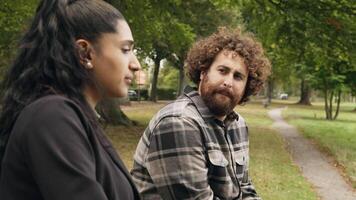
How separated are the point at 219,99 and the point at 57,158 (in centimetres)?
205

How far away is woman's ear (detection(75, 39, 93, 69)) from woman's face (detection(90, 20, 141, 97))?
13mm

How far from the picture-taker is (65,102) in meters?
1.65

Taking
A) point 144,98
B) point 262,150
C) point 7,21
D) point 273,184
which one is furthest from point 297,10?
point 144,98

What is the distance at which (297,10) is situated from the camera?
564 inches

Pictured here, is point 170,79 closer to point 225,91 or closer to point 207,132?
point 225,91

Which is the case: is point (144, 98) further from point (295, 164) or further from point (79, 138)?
point (79, 138)

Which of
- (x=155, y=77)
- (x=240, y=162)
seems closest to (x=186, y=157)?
(x=240, y=162)

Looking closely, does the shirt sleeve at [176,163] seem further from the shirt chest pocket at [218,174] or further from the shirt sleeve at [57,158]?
the shirt sleeve at [57,158]

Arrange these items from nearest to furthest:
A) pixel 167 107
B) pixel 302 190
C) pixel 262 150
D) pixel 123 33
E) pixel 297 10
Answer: pixel 123 33, pixel 167 107, pixel 302 190, pixel 297 10, pixel 262 150

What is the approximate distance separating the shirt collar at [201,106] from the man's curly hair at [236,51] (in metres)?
0.16

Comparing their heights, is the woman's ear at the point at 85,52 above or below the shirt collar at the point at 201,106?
above

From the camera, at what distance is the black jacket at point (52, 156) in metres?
1.54

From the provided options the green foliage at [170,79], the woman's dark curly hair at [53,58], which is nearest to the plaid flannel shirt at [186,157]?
the woman's dark curly hair at [53,58]

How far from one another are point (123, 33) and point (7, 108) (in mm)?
478
